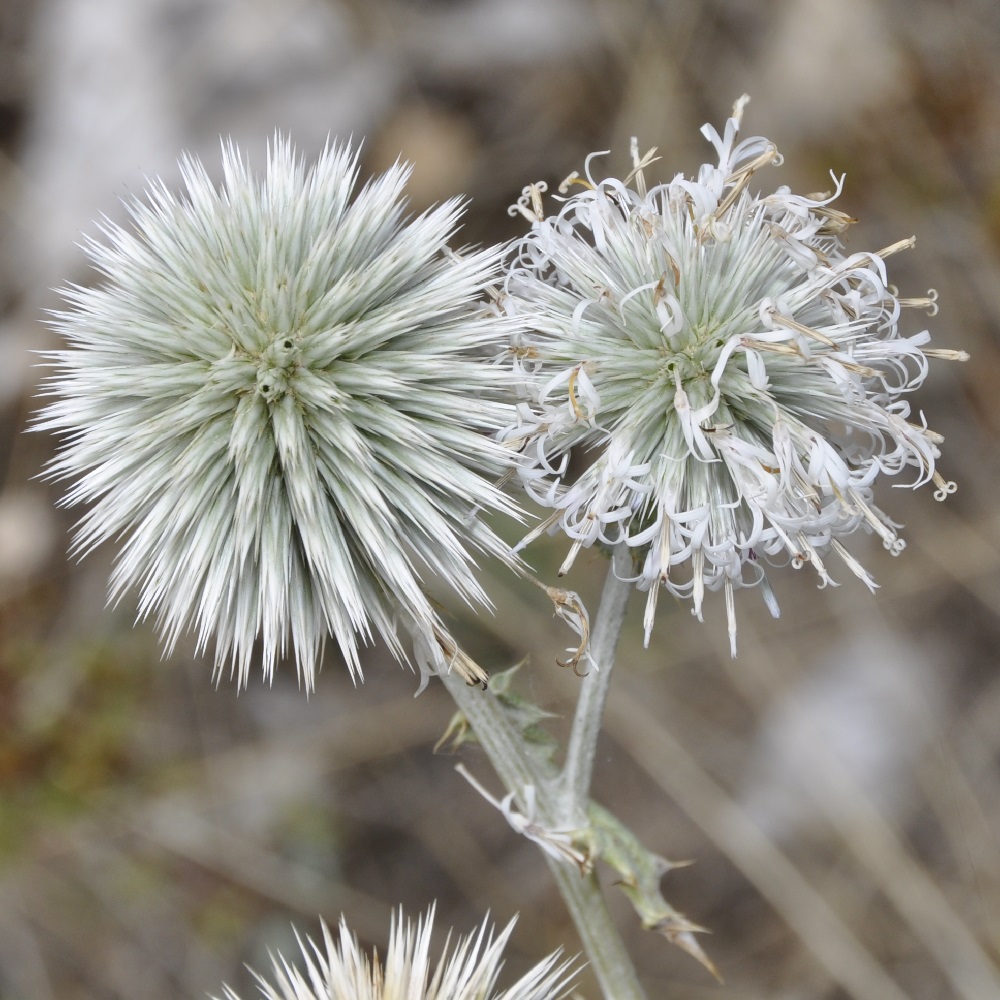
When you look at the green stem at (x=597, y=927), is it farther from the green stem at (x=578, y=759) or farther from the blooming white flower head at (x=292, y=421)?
the blooming white flower head at (x=292, y=421)

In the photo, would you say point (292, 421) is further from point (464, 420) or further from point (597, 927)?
point (597, 927)

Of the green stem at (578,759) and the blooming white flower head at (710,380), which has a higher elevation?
the blooming white flower head at (710,380)

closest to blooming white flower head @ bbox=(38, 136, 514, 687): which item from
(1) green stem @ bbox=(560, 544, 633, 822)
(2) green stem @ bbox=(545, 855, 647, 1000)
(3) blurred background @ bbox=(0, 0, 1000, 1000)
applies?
(1) green stem @ bbox=(560, 544, 633, 822)

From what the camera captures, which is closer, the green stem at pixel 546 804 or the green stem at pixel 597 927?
the green stem at pixel 546 804

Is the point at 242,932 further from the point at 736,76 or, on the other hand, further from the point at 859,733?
the point at 736,76

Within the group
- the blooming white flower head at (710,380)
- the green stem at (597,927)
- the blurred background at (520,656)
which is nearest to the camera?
the blooming white flower head at (710,380)

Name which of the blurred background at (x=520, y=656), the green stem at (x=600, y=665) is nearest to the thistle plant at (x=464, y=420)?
the green stem at (x=600, y=665)

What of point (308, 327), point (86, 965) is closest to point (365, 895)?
point (86, 965)

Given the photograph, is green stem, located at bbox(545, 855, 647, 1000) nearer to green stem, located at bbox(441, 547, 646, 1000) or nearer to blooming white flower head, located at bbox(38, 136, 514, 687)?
green stem, located at bbox(441, 547, 646, 1000)
